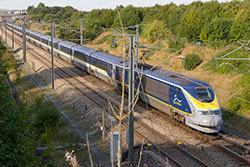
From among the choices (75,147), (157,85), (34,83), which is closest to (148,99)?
(157,85)

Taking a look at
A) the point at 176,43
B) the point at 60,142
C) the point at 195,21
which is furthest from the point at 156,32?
the point at 60,142

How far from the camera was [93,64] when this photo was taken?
27.2m

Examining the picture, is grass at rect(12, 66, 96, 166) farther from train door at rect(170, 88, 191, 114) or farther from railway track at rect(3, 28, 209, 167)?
train door at rect(170, 88, 191, 114)

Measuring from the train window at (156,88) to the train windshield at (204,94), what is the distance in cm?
202

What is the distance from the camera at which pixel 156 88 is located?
1686 centimetres

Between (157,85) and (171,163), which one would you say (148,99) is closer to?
(157,85)

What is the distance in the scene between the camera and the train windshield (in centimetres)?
1436

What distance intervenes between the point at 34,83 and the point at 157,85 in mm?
16478

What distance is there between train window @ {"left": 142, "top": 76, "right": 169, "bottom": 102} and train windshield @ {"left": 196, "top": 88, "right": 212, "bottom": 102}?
2025 millimetres

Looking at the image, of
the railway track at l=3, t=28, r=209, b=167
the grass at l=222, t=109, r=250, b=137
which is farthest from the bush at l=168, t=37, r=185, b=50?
the grass at l=222, t=109, r=250, b=137

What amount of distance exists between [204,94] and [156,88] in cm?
326

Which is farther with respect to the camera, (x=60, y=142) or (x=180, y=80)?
(x=180, y=80)

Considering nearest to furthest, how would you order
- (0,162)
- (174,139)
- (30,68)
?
1. (0,162)
2. (174,139)
3. (30,68)

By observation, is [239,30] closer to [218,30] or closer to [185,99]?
[218,30]
